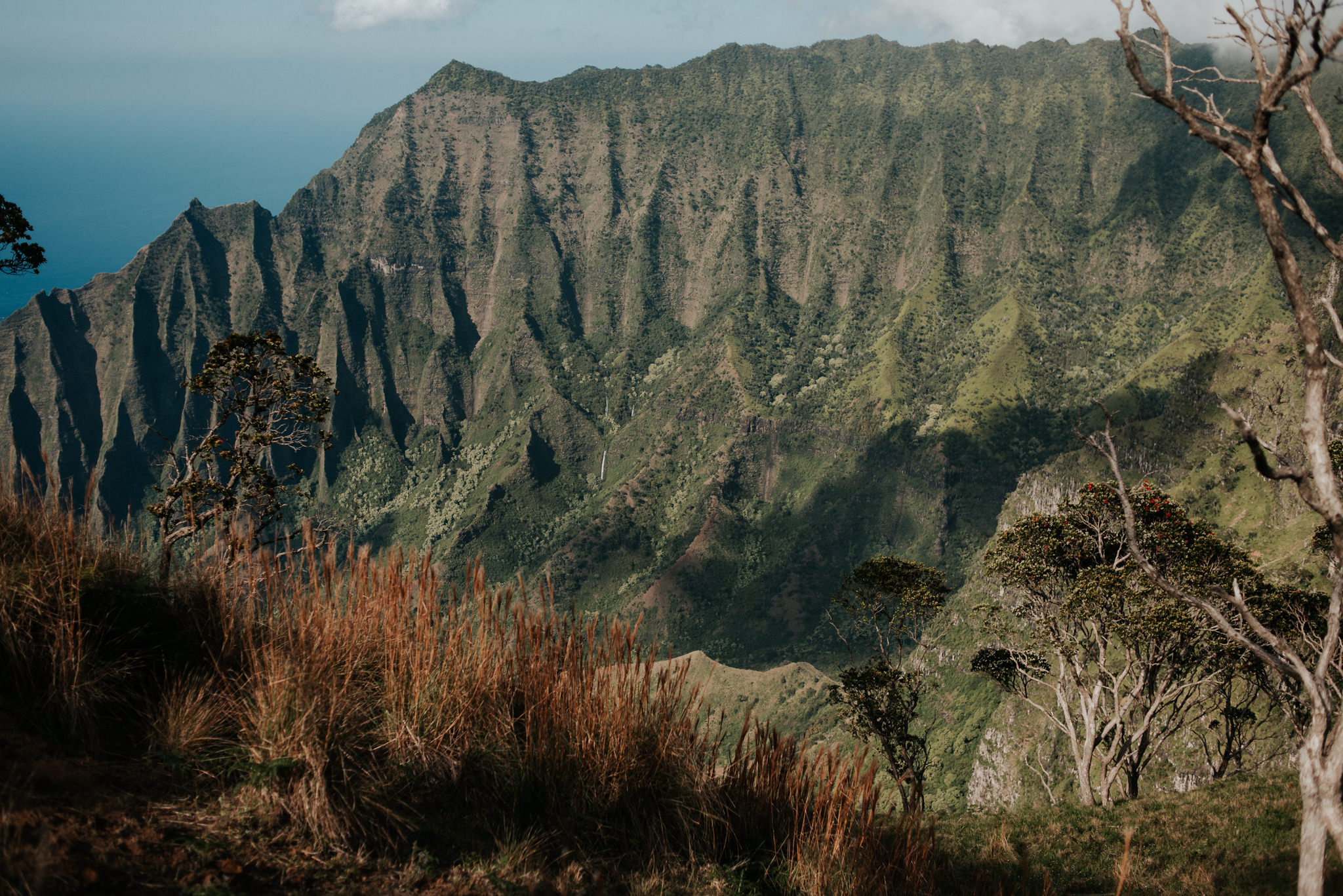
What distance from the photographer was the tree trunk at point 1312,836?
4.34 meters

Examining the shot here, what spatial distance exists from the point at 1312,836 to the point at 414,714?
489 cm

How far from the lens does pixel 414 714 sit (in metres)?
4.28

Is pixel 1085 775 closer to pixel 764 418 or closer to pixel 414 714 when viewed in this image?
pixel 414 714

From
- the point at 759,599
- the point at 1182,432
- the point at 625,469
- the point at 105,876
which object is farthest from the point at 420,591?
the point at 625,469

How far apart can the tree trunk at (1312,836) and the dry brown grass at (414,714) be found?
1952 millimetres

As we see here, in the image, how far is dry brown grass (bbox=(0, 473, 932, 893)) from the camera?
3961 millimetres

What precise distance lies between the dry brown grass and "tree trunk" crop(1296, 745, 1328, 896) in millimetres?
1952

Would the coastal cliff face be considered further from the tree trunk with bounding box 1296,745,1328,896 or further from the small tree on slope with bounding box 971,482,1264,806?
the tree trunk with bounding box 1296,745,1328,896

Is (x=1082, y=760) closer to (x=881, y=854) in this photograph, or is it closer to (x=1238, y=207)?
(x=881, y=854)

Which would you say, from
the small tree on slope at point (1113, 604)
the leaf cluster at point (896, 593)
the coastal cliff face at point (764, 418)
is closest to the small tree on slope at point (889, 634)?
the leaf cluster at point (896, 593)

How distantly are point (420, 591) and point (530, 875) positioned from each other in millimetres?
1686

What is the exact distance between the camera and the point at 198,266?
19350 cm

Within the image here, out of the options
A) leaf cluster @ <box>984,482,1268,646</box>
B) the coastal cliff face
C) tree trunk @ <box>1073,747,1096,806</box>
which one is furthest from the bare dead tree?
the coastal cliff face

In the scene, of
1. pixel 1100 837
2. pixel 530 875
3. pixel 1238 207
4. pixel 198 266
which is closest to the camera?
pixel 530 875
